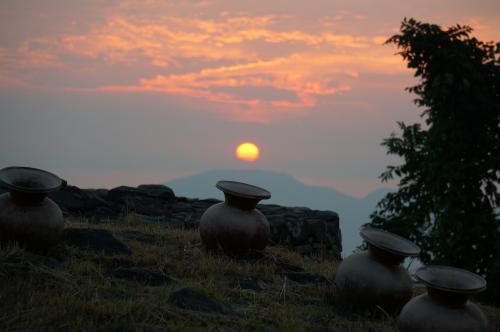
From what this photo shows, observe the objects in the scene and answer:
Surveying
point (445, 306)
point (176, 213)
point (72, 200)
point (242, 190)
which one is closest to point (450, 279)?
point (445, 306)

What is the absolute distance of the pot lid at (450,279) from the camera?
616cm

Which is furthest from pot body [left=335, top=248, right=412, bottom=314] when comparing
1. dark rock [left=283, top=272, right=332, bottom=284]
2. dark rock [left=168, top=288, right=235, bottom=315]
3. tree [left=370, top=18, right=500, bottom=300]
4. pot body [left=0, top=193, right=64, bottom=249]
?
tree [left=370, top=18, right=500, bottom=300]

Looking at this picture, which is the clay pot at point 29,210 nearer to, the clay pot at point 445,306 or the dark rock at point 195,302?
the dark rock at point 195,302

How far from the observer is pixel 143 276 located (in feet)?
23.5

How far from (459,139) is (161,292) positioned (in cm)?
1347

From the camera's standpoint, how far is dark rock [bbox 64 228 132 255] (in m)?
8.31

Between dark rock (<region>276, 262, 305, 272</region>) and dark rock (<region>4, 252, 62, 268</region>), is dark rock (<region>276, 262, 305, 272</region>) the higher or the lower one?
the lower one

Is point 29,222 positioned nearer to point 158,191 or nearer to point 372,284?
point 372,284

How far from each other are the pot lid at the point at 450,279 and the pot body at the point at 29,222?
4194mm

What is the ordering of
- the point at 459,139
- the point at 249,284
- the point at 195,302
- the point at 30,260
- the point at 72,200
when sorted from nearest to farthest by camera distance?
the point at 195,302, the point at 30,260, the point at 249,284, the point at 72,200, the point at 459,139

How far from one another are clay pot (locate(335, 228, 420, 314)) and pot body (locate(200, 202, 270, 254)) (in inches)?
68.7

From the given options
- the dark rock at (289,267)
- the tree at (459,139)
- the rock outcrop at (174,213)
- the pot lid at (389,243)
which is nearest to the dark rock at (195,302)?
the pot lid at (389,243)

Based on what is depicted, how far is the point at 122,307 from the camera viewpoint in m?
5.76

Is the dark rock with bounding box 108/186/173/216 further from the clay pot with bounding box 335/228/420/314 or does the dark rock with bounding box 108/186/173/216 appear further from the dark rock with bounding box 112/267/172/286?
the clay pot with bounding box 335/228/420/314
